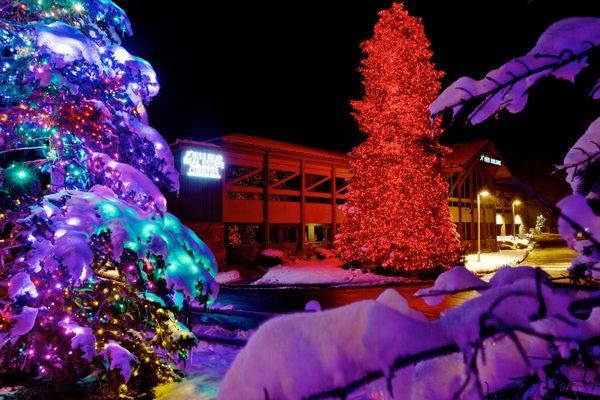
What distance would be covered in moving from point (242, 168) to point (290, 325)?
2695cm

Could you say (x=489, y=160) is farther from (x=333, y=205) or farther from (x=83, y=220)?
(x=83, y=220)

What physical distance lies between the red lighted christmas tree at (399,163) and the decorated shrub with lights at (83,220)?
15638mm

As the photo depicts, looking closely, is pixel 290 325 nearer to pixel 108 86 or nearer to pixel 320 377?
pixel 320 377

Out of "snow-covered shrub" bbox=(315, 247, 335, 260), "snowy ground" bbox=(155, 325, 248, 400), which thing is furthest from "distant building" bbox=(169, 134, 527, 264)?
"snowy ground" bbox=(155, 325, 248, 400)

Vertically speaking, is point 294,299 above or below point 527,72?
below

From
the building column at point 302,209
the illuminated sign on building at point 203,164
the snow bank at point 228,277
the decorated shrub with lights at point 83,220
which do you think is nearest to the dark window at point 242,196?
the illuminated sign on building at point 203,164

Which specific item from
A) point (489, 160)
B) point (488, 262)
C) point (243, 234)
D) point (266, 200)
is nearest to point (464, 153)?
point (489, 160)

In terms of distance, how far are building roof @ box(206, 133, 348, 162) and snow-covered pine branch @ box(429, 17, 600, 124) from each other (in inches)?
975

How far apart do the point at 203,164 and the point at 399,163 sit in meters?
11.4

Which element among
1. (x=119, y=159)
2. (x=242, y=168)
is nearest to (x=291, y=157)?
(x=242, y=168)

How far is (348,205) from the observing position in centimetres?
2259

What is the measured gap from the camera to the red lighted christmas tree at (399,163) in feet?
68.1

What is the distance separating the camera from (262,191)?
27.8 m

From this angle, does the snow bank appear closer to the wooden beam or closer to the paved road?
the paved road
